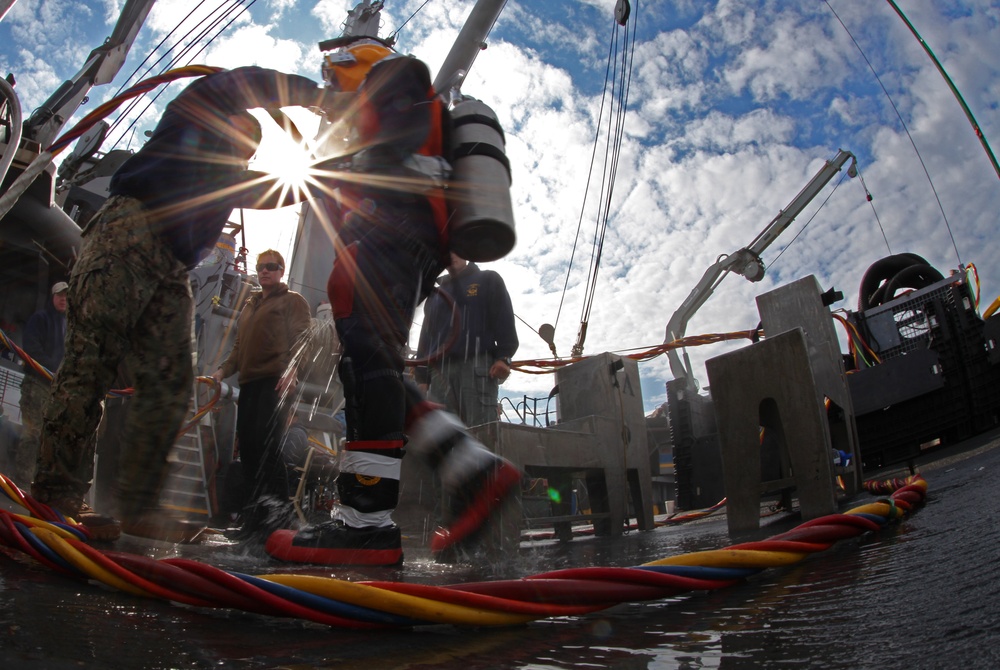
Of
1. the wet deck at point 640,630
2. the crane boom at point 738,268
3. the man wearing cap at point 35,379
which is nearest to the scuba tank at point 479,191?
the wet deck at point 640,630

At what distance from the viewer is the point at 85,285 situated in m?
1.82

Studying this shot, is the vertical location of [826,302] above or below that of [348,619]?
above

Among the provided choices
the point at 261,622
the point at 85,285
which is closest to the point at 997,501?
the point at 261,622

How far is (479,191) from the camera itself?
192 cm

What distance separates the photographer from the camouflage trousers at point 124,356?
178 centimetres

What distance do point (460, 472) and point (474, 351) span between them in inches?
84.3

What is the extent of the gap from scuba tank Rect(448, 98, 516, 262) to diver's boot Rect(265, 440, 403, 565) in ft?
2.27

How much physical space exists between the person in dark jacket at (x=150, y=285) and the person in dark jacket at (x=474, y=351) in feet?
6.62

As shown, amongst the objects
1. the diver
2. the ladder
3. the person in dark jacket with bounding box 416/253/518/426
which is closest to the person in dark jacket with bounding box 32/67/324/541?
the diver

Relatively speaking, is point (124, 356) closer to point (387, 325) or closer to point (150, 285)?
point (150, 285)

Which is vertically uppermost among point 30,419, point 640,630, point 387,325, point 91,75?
point 91,75

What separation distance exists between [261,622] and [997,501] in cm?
182

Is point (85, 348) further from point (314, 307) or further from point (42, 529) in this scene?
point (314, 307)

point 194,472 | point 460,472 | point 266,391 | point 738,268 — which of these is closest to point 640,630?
point 460,472
